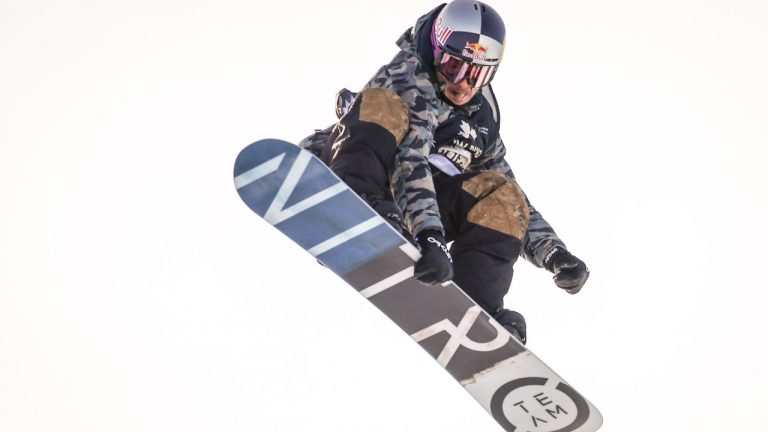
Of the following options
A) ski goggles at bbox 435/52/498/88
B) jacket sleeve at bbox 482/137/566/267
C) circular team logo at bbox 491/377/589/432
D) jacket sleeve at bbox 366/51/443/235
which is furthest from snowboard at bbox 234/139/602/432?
ski goggles at bbox 435/52/498/88

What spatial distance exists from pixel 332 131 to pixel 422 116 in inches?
17.4

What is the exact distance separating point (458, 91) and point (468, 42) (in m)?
0.27

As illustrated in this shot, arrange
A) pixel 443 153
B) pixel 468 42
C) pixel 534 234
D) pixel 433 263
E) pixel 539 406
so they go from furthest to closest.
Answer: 1. pixel 534 234
2. pixel 443 153
3. pixel 539 406
4. pixel 468 42
5. pixel 433 263

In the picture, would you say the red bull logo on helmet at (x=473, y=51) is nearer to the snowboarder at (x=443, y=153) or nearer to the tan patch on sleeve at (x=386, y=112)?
the snowboarder at (x=443, y=153)

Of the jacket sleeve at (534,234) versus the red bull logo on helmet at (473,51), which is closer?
the red bull logo on helmet at (473,51)

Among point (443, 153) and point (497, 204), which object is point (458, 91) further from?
point (497, 204)

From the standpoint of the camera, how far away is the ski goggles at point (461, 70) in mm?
6547

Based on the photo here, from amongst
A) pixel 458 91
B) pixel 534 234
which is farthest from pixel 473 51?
pixel 534 234

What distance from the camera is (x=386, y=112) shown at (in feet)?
20.9

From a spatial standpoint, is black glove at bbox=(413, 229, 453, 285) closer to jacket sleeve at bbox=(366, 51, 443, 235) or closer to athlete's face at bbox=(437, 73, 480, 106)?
jacket sleeve at bbox=(366, 51, 443, 235)

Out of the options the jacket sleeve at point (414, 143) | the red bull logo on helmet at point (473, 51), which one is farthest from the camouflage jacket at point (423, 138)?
the red bull logo on helmet at point (473, 51)

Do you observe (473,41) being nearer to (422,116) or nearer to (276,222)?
(422,116)

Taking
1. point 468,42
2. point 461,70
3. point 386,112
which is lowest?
point 386,112

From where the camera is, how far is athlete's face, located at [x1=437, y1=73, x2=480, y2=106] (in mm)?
6629
